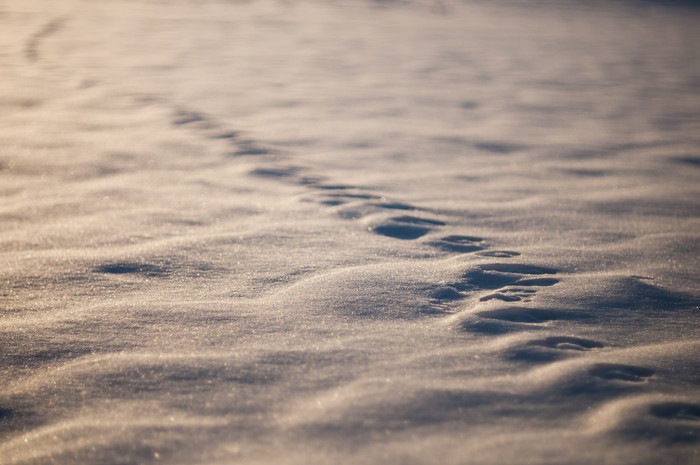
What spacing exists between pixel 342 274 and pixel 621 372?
595mm

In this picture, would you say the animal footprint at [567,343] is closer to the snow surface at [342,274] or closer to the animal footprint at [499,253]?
the snow surface at [342,274]

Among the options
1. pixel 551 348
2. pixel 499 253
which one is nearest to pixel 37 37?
pixel 499 253

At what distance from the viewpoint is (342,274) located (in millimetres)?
1382

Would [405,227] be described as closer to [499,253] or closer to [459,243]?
[459,243]

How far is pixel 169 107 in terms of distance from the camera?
2.88 m

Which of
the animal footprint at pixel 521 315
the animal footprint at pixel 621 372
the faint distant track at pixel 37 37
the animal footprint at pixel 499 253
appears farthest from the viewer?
the faint distant track at pixel 37 37

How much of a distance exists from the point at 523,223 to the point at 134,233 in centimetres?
105

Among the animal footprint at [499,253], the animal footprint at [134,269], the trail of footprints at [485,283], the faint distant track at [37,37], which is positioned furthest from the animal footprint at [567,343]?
the faint distant track at [37,37]

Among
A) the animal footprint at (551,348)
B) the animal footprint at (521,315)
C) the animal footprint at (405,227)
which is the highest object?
the animal footprint at (405,227)

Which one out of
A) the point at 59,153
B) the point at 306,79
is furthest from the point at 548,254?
the point at 306,79

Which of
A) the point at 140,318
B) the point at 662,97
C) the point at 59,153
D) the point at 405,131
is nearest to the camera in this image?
the point at 140,318

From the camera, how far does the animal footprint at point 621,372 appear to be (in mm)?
1034

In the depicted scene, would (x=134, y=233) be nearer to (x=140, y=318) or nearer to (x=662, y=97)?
(x=140, y=318)

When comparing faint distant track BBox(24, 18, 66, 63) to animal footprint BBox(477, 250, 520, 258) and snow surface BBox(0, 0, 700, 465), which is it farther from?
animal footprint BBox(477, 250, 520, 258)
